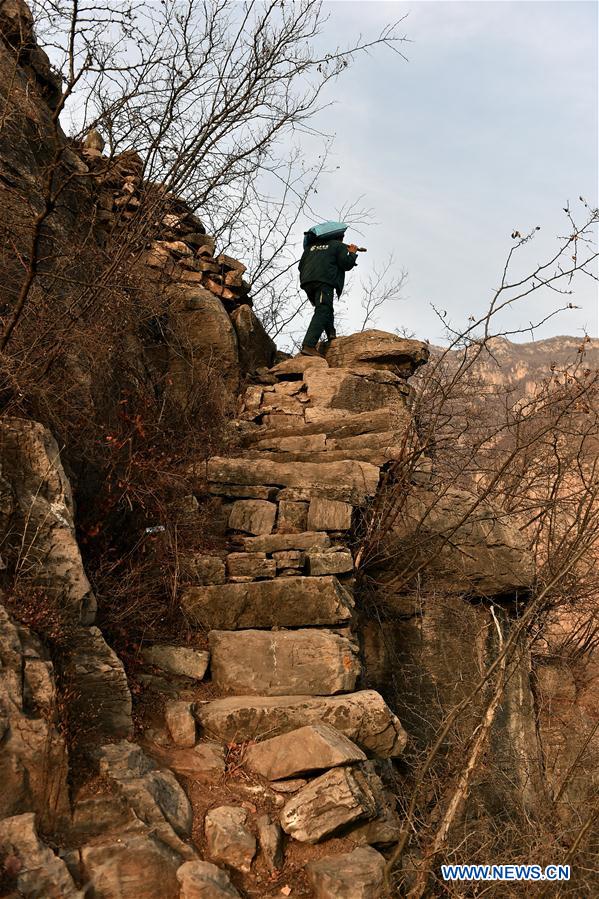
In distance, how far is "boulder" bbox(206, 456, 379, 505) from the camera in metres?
6.74

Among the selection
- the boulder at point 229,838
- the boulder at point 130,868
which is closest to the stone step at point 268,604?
the boulder at point 229,838

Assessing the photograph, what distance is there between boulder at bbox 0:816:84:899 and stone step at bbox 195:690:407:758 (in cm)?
150

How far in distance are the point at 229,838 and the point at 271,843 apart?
0.22m

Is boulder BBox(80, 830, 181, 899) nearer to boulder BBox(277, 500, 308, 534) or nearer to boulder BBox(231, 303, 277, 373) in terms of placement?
boulder BBox(277, 500, 308, 534)

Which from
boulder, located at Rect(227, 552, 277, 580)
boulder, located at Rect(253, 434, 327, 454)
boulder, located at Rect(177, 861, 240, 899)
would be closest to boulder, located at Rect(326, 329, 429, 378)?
boulder, located at Rect(253, 434, 327, 454)

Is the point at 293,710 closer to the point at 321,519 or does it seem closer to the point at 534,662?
the point at 321,519

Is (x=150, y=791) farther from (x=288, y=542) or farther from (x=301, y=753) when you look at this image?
(x=288, y=542)

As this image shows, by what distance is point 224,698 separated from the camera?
5.09 metres

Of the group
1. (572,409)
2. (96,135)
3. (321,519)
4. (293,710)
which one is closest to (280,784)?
(293,710)

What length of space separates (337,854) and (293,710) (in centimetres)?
95

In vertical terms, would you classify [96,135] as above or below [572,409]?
above

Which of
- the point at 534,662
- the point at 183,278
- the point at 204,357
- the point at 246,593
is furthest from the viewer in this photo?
the point at 183,278

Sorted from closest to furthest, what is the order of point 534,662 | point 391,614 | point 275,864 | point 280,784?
1. point 275,864
2. point 280,784
3. point 391,614
4. point 534,662

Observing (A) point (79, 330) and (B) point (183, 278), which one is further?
(B) point (183, 278)
